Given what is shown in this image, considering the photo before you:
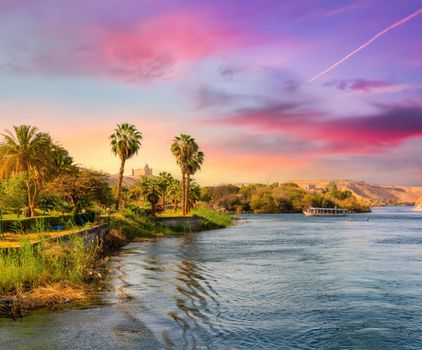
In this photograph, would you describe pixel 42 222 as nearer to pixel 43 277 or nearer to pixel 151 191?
pixel 43 277

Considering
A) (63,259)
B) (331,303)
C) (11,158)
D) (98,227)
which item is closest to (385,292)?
(331,303)

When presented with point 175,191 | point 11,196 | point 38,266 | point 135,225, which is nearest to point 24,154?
point 11,196

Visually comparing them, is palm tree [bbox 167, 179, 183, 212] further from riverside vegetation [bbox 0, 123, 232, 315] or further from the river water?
the river water

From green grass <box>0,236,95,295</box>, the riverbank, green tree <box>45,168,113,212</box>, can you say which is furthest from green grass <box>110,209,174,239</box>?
green grass <box>0,236,95,295</box>

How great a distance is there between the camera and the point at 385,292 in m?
24.3

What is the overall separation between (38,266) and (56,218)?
24458mm

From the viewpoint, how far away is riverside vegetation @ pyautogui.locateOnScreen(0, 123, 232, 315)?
20.6m

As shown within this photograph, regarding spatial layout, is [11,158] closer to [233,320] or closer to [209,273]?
[209,273]

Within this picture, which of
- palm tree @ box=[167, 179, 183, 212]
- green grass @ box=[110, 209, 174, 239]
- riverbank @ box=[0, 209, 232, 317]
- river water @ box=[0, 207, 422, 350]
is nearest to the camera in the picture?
river water @ box=[0, 207, 422, 350]

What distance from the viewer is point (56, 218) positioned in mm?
44969

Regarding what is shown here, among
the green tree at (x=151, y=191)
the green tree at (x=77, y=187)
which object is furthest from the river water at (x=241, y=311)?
the green tree at (x=151, y=191)

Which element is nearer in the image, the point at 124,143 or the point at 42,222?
the point at 42,222

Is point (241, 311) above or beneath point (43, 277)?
beneath

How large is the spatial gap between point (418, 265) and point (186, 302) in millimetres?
22018
